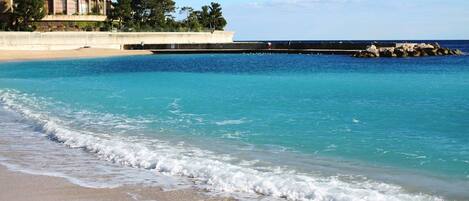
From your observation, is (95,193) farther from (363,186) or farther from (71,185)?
(363,186)

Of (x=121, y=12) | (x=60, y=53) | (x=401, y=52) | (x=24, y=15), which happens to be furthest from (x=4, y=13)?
(x=401, y=52)

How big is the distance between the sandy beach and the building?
10.4m

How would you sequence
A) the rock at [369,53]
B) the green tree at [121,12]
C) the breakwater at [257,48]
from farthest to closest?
the green tree at [121,12] → the breakwater at [257,48] → the rock at [369,53]

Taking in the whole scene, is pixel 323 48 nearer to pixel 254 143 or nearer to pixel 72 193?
pixel 254 143

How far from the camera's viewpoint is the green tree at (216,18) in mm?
128000

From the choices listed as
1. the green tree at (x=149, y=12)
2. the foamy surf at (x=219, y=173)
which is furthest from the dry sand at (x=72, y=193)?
the green tree at (x=149, y=12)

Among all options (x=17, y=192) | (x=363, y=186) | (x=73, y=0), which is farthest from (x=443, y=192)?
(x=73, y=0)

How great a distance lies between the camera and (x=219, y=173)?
1082 centimetres

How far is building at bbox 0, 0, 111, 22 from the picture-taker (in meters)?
95.3

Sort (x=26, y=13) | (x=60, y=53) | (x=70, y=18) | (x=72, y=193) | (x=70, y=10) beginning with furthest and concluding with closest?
(x=70, y=10)
(x=70, y=18)
(x=26, y=13)
(x=60, y=53)
(x=72, y=193)

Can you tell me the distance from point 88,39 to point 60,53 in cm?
821

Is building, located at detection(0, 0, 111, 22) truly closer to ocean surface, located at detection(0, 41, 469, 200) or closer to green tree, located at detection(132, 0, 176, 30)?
green tree, located at detection(132, 0, 176, 30)

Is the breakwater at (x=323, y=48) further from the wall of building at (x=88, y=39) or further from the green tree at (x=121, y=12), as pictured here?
the green tree at (x=121, y=12)

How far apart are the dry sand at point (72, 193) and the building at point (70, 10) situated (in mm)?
88677
